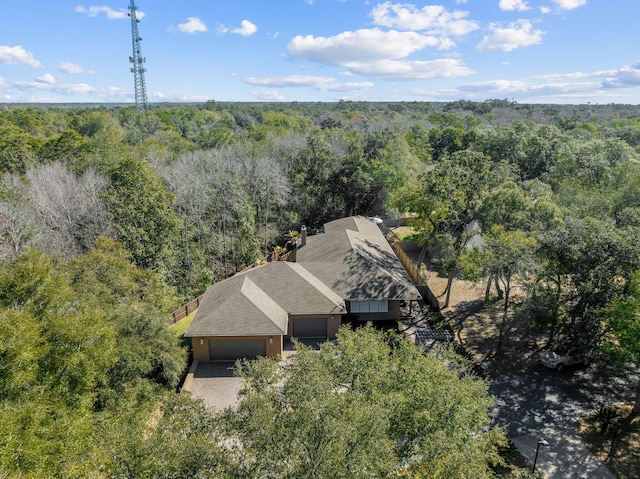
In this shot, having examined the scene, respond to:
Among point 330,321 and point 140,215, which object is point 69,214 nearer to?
point 140,215

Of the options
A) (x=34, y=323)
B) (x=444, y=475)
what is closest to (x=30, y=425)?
(x=34, y=323)

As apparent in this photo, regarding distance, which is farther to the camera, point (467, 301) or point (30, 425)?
point (467, 301)

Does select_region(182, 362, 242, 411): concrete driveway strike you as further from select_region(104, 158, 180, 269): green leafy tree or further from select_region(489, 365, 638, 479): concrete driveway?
select_region(489, 365, 638, 479): concrete driveway

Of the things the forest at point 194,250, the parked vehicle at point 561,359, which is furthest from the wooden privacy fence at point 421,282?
the parked vehicle at point 561,359

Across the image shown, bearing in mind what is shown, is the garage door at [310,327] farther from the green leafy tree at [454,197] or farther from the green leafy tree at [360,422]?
the green leafy tree at [360,422]

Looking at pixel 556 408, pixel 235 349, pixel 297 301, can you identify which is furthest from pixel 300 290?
pixel 556 408

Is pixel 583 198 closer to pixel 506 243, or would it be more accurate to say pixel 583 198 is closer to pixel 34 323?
pixel 506 243
